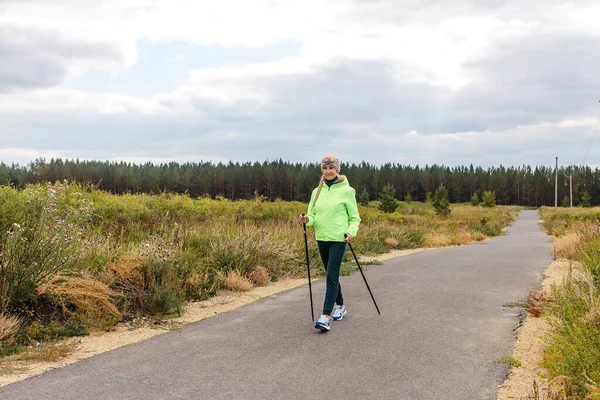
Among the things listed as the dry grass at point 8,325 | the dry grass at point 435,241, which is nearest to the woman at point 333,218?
the dry grass at point 8,325

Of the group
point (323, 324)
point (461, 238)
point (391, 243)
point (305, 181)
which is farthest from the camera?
point (305, 181)

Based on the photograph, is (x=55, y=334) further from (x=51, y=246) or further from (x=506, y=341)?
(x=506, y=341)

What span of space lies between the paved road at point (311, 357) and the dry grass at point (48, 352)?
0.37 meters

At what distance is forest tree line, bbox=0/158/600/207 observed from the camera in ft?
392

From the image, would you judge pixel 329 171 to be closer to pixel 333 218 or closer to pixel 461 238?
pixel 333 218

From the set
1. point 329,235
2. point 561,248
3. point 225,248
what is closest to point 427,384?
point 329,235

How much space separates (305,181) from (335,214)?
391ft

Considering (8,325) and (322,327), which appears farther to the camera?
(322,327)

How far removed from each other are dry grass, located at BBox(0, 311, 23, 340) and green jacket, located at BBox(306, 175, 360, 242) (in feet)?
12.7

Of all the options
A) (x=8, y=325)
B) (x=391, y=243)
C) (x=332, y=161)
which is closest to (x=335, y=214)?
(x=332, y=161)

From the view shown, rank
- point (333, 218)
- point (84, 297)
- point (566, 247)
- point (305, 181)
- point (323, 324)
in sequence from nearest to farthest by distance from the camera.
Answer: point (323, 324) < point (333, 218) < point (84, 297) < point (566, 247) < point (305, 181)

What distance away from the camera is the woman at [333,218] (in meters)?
6.92

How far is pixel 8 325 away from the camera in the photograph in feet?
19.7

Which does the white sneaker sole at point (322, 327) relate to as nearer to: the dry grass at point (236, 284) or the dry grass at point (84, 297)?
the dry grass at point (84, 297)
